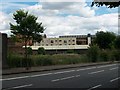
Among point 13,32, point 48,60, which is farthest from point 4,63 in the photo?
point 13,32

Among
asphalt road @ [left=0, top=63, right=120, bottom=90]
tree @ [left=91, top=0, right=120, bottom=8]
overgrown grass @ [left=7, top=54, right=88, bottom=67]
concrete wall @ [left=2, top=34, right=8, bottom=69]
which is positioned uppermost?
tree @ [left=91, top=0, right=120, bottom=8]

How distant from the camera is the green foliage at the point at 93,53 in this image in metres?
54.2

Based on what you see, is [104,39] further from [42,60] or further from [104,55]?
[42,60]

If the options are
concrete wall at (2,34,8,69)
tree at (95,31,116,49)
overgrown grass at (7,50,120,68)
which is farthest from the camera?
tree at (95,31,116,49)

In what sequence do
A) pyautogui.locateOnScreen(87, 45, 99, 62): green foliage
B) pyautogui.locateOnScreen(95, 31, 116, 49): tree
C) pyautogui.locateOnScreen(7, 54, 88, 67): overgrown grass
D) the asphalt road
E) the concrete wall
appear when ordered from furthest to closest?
pyautogui.locateOnScreen(95, 31, 116, 49): tree < pyautogui.locateOnScreen(87, 45, 99, 62): green foliage < pyautogui.locateOnScreen(7, 54, 88, 67): overgrown grass < the concrete wall < the asphalt road

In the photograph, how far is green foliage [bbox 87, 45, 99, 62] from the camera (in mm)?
54188

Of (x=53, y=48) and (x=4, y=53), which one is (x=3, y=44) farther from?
(x=53, y=48)

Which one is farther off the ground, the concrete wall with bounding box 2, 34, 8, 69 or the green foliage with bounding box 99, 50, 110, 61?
the concrete wall with bounding box 2, 34, 8, 69

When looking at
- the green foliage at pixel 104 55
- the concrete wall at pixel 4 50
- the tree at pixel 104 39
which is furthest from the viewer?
the tree at pixel 104 39

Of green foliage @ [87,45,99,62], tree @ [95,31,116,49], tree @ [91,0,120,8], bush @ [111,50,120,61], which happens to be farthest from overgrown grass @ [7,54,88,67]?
tree @ [95,31,116,49]

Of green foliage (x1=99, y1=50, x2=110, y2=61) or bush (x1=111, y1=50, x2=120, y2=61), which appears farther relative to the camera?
bush (x1=111, y1=50, x2=120, y2=61)

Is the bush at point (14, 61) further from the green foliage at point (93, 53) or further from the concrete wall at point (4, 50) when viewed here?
→ the green foliage at point (93, 53)

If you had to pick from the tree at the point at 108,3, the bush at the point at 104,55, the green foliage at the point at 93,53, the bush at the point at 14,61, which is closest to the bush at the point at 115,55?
the bush at the point at 104,55

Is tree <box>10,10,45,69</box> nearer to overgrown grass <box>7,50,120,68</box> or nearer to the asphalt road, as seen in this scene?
overgrown grass <box>7,50,120,68</box>
